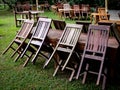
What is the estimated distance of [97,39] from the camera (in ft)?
16.4

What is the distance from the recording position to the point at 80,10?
642 inches

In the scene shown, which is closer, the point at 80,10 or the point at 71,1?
the point at 80,10

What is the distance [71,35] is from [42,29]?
1.06 metres

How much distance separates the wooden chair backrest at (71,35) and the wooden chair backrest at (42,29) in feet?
2.21

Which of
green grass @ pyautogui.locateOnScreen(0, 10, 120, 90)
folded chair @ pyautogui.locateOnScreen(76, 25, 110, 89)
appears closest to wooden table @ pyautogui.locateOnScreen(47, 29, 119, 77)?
folded chair @ pyautogui.locateOnScreen(76, 25, 110, 89)

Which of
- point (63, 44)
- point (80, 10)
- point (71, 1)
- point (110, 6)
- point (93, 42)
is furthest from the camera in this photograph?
point (71, 1)

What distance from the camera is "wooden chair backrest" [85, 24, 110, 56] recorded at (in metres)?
4.91

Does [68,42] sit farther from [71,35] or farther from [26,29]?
[26,29]

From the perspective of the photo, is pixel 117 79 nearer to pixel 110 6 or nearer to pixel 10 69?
pixel 10 69

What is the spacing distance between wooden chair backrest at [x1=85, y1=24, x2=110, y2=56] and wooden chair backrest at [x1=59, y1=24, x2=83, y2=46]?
13.6 inches

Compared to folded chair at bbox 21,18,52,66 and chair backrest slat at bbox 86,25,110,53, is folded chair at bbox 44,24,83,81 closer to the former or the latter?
chair backrest slat at bbox 86,25,110,53

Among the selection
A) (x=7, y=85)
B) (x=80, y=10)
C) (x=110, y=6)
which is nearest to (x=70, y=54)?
(x=7, y=85)

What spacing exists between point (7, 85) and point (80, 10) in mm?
11831

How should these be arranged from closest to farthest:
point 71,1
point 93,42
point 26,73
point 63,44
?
point 93,42, point 63,44, point 26,73, point 71,1
